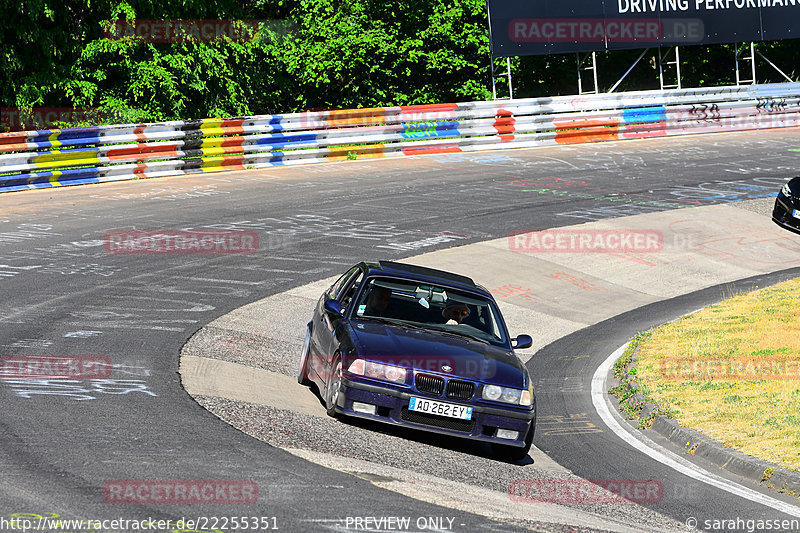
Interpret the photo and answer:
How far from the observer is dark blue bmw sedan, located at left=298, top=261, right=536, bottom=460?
863 cm

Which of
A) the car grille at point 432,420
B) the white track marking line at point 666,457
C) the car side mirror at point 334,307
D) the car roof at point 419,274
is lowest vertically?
the white track marking line at point 666,457

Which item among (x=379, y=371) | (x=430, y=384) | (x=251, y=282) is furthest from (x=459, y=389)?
(x=251, y=282)

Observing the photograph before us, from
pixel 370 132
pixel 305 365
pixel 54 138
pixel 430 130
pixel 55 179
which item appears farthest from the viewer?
pixel 430 130

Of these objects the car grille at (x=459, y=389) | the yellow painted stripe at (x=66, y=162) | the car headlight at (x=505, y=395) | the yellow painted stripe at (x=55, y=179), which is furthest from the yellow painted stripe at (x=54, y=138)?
the car headlight at (x=505, y=395)

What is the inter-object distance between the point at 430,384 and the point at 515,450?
3.20 feet

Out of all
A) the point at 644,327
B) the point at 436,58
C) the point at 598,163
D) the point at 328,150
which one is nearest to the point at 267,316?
the point at 644,327

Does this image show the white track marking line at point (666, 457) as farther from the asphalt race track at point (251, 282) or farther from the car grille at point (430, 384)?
the car grille at point (430, 384)

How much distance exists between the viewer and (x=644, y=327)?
15234 millimetres

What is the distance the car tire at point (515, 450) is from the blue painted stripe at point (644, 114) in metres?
23.4

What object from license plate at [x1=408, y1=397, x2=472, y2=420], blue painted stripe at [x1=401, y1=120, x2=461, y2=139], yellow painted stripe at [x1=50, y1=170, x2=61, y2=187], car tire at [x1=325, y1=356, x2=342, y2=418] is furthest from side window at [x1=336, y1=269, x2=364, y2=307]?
blue painted stripe at [x1=401, y1=120, x2=461, y2=139]

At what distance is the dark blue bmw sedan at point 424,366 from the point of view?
340 inches

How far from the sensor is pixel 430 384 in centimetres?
866

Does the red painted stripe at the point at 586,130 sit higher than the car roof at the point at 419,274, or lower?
higher

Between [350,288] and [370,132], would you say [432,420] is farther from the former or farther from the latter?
[370,132]
